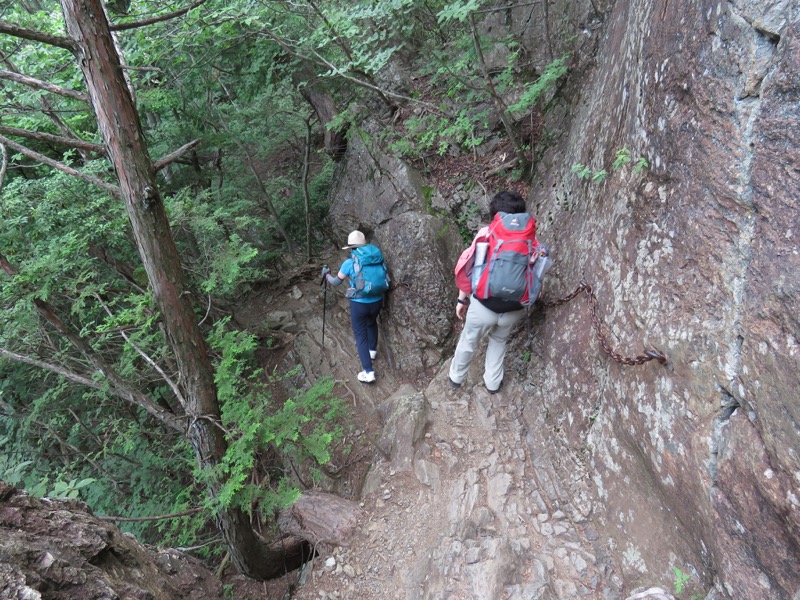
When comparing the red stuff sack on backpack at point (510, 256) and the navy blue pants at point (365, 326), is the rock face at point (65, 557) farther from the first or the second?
the navy blue pants at point (365, 326)

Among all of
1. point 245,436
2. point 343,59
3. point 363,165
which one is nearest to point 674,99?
point 245,436

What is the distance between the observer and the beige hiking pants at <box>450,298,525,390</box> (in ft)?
14.9

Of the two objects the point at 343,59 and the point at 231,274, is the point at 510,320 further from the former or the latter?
the point at 343,59

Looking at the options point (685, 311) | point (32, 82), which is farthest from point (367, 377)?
point (32, 82)

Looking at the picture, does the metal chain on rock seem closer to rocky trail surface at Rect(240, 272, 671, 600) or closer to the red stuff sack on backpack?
the red stuff sack on backpack

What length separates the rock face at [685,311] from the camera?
2.04 m

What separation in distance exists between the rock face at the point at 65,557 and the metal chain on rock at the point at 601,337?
3438 mm

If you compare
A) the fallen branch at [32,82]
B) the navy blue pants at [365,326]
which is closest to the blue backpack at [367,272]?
the navy blue pants at [365,326]

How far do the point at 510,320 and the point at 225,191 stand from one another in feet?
22.9

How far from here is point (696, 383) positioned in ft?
8.30

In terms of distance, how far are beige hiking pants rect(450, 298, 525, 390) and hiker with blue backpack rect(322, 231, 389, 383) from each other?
190 centimetres

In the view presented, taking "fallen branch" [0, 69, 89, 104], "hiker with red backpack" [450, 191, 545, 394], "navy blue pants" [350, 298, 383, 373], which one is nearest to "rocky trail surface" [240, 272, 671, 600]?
"hiker with red backpack" [450, 191, 545, 394]

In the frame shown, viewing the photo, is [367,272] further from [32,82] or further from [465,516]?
[32,82]

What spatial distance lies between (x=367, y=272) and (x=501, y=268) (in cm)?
280
